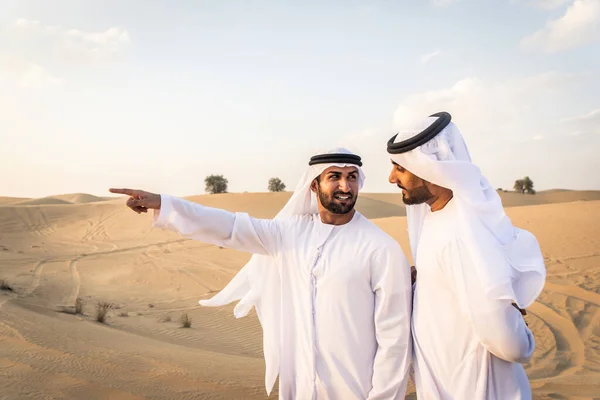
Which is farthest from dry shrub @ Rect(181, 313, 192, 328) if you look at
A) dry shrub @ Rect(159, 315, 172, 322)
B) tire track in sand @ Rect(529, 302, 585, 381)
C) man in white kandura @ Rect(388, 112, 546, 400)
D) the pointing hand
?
man in white kandura @ Rect(388, 112, 546, 400)

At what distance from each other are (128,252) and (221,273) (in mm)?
5559

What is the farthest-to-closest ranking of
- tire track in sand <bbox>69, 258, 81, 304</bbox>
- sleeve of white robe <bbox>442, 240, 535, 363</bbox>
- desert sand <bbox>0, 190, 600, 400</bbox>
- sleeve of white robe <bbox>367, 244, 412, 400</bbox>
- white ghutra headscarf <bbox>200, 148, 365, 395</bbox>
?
1. tire track in sand <bbox>69, 258, 81, 304</bbox>
2. desert sand <bbox>0, 190, 600, 400</bbox>
3. white ghutra headscarf <bbox>200, 148, 365, 395</bbox>
4. sleeve of white robe <bbox>367, 244, 412, 400</bbox>
5. sleeve of white robe <bbox>442, 240, 535, 363</bbox>

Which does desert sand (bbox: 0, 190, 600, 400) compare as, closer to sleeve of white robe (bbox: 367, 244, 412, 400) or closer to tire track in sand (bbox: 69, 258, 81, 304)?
tire track in sand (bbox: 69, 258, 81, 304)

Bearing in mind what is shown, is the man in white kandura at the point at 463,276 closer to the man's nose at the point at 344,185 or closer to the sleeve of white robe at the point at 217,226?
the man's nose at the point at 344,185

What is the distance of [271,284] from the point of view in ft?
10.5

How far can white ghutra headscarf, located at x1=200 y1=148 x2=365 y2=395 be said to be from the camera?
309 centimetres

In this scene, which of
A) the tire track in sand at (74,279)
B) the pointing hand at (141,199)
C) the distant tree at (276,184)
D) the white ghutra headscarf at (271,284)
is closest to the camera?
the pointing hand at (141,199)

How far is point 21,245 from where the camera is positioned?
60.0 ft

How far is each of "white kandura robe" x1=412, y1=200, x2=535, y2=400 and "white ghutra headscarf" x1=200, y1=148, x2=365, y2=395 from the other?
36.5 inches

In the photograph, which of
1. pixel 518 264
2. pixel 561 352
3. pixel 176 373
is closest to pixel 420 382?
pixel 518 264

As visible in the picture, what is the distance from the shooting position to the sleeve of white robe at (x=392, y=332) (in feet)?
8.48

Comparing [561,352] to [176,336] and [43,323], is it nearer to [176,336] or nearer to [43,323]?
[176,336]

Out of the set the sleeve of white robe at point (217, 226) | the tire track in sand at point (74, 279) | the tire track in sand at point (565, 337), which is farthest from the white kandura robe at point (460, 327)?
the tire track in sand at point (74, 279)

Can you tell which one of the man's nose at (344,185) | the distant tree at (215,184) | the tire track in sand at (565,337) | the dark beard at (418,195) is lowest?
the tire track in sand at (565,337)
